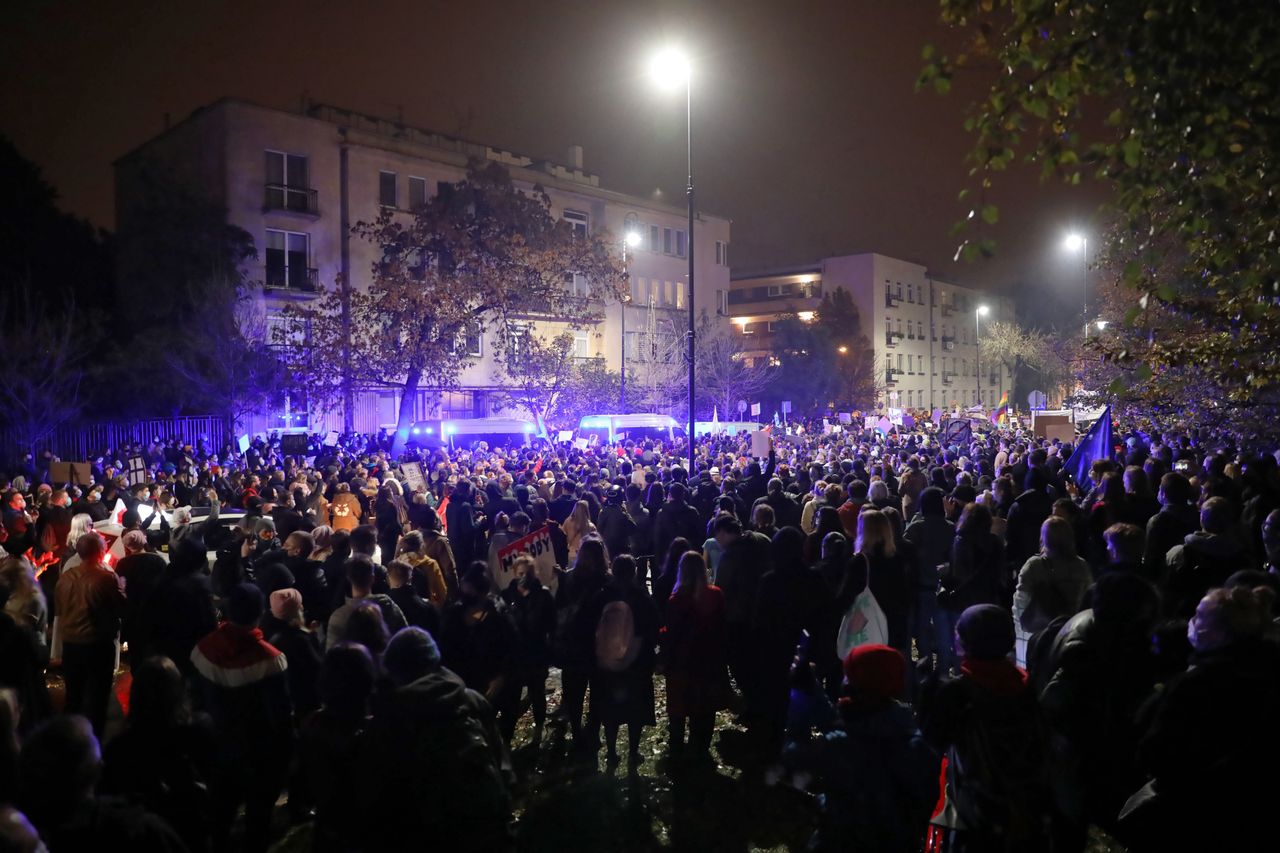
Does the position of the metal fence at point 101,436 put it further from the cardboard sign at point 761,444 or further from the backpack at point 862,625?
the backpack at point 862,625

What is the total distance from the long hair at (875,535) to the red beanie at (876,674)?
11.4ft

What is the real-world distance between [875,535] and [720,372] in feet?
149

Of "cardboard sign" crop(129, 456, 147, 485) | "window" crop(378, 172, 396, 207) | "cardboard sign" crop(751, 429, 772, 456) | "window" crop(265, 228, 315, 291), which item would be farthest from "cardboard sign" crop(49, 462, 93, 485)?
"window" crop(378, 172, 396, 207)

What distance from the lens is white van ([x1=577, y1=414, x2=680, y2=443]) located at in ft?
105

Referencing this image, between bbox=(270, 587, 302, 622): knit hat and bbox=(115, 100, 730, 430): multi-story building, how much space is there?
29.9 metres

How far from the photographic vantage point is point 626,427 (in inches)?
1293

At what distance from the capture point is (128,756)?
358cm

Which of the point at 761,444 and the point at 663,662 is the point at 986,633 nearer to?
the point at 663,662

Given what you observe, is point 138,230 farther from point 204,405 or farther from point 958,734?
point 958,734

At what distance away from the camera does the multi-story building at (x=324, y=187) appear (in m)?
35.3

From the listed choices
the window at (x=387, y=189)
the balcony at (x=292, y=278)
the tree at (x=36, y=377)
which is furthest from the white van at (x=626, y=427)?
the tree at (x=36, y=377)

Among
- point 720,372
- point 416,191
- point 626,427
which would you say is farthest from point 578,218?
point 626,427

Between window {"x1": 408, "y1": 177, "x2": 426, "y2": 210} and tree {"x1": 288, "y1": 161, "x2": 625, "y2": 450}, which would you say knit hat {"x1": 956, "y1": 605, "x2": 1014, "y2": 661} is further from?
window {"x1": 408, "y1": 177, "x2": 426, "y2": 210}

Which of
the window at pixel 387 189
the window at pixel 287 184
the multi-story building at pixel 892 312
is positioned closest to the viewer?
the window at pixel 287 184
